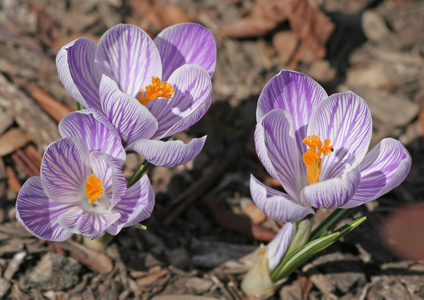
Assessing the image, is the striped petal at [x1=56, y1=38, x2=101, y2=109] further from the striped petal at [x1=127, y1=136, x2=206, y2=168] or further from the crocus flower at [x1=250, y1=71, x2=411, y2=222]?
the crocus flower at [x1=250, y1=71, x2=411, y2=222]

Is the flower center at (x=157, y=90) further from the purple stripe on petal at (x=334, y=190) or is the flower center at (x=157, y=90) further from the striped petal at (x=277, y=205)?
the purple stripe on petal at (x=334, y=190)

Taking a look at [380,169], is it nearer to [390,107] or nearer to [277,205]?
[277,205]

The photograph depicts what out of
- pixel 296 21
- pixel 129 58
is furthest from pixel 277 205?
Result: pixel 296 21

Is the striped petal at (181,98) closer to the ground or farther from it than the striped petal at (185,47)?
closer to the ground

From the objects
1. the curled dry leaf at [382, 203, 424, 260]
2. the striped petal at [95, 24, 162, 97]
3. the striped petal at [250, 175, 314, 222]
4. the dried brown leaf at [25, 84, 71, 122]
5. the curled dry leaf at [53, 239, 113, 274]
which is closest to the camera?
the striped petal at [250, 175, 314, 222]

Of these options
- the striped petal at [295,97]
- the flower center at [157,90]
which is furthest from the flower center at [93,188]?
the striped petal at [295,97]

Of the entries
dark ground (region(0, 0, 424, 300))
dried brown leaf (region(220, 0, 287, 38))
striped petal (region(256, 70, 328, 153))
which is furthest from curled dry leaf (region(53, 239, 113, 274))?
dried brown leaf (region(220, 0, 287, 38))

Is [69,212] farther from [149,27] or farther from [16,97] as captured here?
[149,27]
